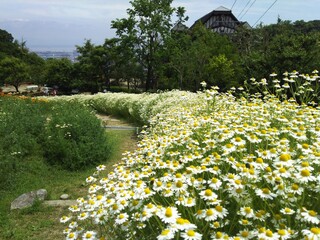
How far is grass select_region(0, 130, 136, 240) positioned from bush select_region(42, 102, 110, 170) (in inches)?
7.8

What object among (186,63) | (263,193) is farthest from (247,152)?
(186,63)

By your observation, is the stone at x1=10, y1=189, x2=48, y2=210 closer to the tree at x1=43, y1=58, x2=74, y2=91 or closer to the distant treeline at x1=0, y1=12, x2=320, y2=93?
the distant treeline at x1=0, y1=12, x2=320, y2=93

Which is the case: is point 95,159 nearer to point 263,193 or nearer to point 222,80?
point 263,193

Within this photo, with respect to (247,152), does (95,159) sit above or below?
below

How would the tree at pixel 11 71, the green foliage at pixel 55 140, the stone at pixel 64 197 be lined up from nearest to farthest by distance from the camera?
the stone at pixel 64 197
the green foliage at pixel 55 140
the tree at pixel 11 71

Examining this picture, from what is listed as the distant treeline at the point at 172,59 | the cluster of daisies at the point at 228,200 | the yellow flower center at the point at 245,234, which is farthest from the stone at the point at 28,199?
the distant treeline at the point at 172,59

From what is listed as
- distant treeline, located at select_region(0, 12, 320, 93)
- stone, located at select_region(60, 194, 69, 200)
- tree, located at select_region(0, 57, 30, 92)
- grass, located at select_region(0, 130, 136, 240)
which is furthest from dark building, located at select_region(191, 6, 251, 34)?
stone, located at select_region(60, 194, 69, 200)

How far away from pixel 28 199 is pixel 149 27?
2167 centimetres

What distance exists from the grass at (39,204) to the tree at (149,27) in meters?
18.9

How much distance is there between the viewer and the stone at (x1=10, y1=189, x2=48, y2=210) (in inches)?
170

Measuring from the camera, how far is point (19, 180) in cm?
516

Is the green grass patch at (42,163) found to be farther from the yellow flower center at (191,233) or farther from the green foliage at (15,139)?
the yellow flower center at (191,233)

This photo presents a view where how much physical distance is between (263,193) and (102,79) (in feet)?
98.5

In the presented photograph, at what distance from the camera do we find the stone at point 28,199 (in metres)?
4.31
